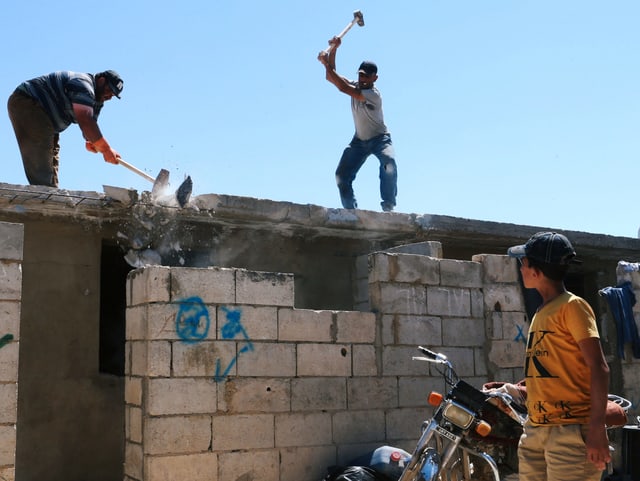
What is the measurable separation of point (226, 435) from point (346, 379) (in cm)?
113

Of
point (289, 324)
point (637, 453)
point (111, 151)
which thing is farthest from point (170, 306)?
point (637, 453)

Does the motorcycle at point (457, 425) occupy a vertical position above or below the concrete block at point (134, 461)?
above

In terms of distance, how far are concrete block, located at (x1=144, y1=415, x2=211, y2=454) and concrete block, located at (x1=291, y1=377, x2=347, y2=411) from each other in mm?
750

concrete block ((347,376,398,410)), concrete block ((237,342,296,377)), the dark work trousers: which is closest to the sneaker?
concrete block ((347,376,398,410))

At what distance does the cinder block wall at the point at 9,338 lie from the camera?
4918 millimetres

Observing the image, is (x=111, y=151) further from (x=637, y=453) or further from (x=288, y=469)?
(x=637, y=453)

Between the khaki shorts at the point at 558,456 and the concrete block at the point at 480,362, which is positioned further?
the concrete block at the point at 480,362

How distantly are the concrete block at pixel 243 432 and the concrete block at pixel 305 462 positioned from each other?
7.1 inches

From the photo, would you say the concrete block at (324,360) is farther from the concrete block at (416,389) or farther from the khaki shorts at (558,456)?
the khaki shorts at (558,456)

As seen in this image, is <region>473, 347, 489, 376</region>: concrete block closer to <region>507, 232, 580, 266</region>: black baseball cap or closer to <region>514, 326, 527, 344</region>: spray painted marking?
<region>514, 326, 527, 344</region>: spray painted marking

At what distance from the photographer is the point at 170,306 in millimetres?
5348

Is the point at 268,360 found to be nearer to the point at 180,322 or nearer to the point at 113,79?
the point at 180,322

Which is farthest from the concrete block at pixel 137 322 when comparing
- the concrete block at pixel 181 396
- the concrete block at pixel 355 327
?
the concrete block at pixel 355 327

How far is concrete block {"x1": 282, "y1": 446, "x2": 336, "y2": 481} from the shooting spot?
5.69 meters
